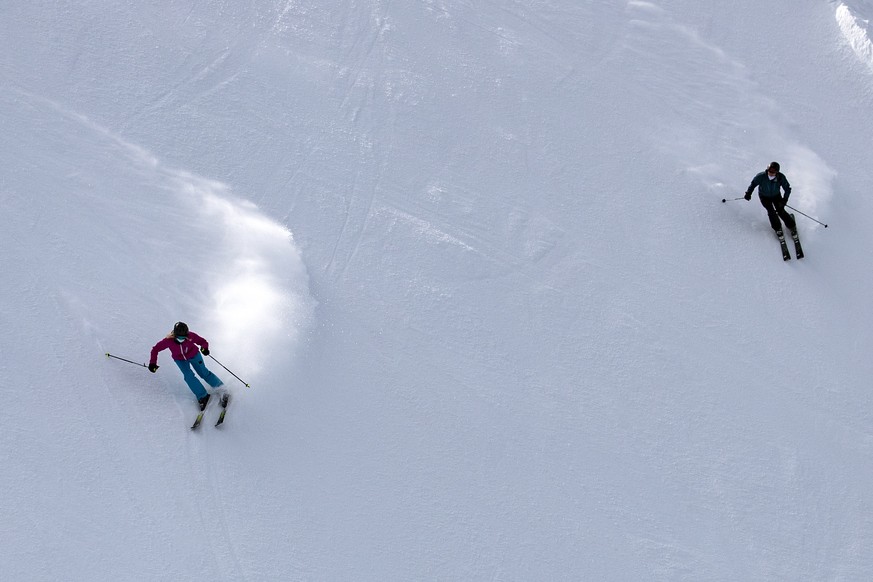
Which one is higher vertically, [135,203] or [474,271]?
[474,271]

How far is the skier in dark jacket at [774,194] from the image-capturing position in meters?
11.9

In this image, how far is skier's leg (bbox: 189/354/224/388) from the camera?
9805mm

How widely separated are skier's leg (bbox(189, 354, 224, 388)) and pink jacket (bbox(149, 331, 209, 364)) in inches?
4.4

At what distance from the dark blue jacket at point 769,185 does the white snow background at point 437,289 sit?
2.27ft

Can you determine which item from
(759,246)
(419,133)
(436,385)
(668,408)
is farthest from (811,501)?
(419,133)

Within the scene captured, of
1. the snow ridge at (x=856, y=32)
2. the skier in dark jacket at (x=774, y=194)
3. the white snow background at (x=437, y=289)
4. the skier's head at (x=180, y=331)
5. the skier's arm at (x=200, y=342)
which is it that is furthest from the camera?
the snow ridge at (x=856, y=32)

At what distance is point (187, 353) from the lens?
9.65m

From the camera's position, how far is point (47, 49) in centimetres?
1297

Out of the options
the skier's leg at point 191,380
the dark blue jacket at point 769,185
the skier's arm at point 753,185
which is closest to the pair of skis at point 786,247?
the dark blue jacket at point 769,185

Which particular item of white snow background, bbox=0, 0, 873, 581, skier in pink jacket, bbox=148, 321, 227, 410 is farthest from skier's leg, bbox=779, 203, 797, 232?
skier in pink jacket, bbox=148, 321, 227, 410

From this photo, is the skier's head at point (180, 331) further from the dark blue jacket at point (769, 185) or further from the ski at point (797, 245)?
the ski at point (797, 245)

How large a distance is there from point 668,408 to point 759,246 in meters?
2.88

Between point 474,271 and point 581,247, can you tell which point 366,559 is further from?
point 581,247

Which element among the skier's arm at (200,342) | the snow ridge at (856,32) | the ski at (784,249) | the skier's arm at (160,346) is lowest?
the skier's arm at (160,346)
